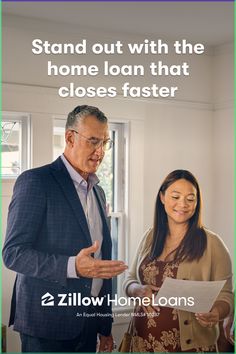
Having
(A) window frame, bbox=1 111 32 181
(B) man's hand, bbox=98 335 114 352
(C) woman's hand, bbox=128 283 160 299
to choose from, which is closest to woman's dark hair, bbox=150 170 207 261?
(C) woman's hand, bbox=128 283 160 299

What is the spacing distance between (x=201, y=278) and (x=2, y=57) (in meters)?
1.13

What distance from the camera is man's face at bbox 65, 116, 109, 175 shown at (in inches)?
100

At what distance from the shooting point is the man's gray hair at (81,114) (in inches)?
101

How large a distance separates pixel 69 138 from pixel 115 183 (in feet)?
0.88

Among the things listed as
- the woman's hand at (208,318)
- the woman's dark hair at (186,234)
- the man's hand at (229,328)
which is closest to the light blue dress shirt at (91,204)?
the woman's dark hair at (186,234)

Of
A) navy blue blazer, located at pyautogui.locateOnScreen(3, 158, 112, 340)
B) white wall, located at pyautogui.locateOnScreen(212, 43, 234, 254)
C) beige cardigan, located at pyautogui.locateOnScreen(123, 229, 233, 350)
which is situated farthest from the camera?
white wall, located at pyautogui.locateOnScreen(212, 43, 234, 254)

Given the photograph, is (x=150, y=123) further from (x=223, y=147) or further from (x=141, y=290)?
(x=141, y=290)

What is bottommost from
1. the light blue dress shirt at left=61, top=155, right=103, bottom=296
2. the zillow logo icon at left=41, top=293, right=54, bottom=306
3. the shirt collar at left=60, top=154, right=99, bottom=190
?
the zillow logo icon at left=41, top=293, right=54, bottom=306

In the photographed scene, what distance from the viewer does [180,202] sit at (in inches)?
103

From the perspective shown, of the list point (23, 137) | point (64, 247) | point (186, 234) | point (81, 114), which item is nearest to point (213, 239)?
point (186, 234)

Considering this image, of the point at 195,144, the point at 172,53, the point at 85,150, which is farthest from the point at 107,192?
the point at 172,53

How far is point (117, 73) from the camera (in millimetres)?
2635

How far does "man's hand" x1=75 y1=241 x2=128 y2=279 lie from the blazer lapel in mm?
51

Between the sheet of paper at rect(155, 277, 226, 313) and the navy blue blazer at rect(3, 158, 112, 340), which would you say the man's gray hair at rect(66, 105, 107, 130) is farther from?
the sheet of paper at rect(155, 277, 226, 313)
